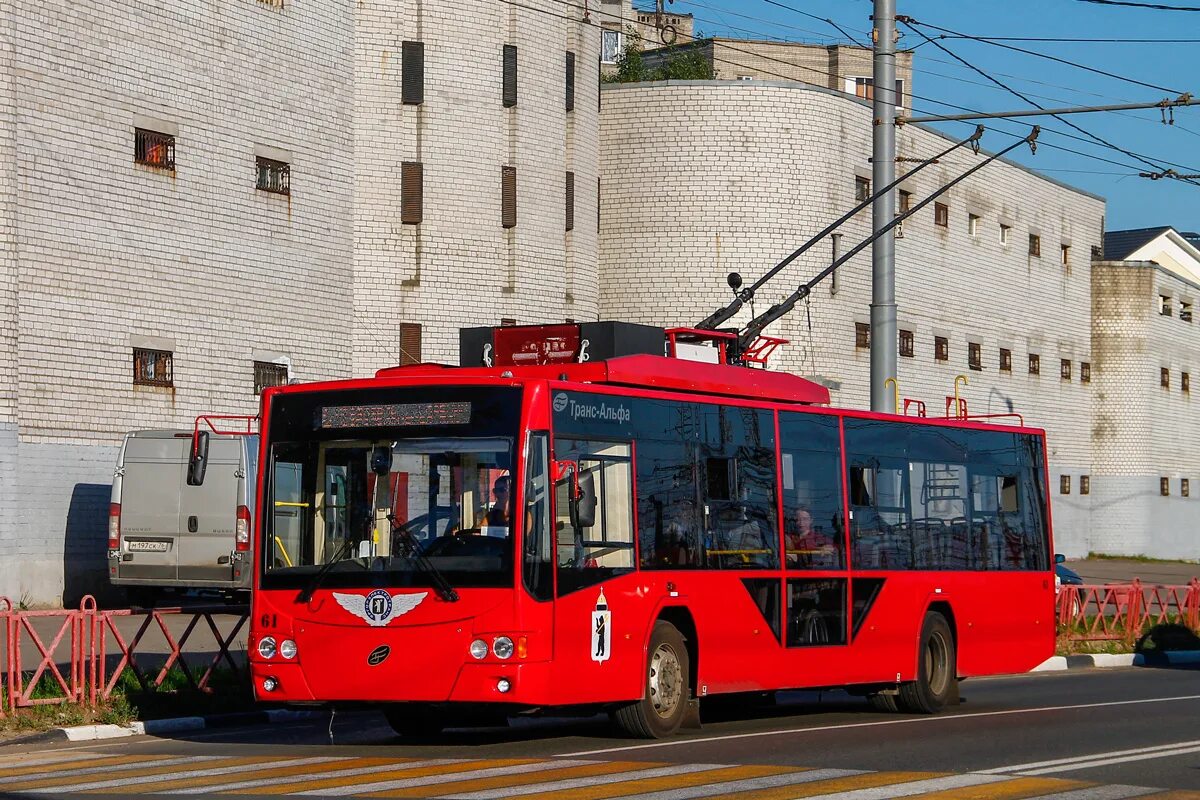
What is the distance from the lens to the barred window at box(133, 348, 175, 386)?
1150 inches

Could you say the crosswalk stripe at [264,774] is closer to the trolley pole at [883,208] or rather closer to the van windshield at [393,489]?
the van windshield at [393,489]

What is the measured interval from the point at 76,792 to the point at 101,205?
1855cm

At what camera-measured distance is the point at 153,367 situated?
2958 centimetres

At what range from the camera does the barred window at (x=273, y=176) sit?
105ft

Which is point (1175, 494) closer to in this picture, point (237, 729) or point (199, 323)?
point (199, 323)

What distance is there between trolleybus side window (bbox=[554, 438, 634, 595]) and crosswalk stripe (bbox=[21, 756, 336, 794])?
7.35 feet

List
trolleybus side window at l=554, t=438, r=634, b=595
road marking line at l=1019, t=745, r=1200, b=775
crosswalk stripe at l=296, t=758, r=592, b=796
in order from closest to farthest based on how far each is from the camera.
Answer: crosswalk stripe at l=296, t=758, r=592, b=796 < road marking line at l=1019, t=745, r=1200, b=775 < trolleybus side window at l=554, t=438, r=634, b=595

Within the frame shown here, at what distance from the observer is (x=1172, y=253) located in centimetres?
7506

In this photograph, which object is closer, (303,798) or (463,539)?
(303,798)

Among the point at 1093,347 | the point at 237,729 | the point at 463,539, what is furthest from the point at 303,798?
the point at 1093,347

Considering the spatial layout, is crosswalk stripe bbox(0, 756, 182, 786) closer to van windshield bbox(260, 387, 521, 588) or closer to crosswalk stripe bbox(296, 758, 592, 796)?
van windshield bbox(260, 387, 521, 588)

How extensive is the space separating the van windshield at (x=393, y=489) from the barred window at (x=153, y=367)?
15.6m

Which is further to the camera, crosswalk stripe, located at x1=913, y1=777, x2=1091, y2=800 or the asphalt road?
the asphalt road

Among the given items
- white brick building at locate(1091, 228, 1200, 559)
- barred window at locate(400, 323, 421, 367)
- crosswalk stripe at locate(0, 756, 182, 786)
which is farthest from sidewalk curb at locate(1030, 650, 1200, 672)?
white brick building at locate(1091, 228, 1200, 559)
